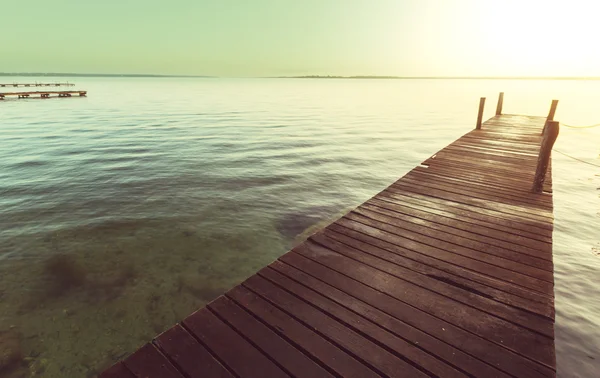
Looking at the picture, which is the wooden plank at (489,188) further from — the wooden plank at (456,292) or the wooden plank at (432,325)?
the wooden plank at (432,325)

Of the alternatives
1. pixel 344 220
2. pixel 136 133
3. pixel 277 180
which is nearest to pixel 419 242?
pixel 344 220

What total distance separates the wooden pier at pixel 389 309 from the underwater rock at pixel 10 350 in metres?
3.42

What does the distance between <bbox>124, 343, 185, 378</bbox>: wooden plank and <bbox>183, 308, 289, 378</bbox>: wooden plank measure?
37 centimetres

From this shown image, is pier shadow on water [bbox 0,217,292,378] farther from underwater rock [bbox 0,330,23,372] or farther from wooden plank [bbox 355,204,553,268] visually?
wooden plank [bbox 355,204,553,268]

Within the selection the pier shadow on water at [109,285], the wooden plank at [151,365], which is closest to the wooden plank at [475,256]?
the pier shadow on water at [109,285]

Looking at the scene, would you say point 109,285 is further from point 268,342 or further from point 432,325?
point 432,325

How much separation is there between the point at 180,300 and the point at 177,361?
12.0 ft

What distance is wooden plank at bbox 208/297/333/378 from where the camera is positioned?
2925mm

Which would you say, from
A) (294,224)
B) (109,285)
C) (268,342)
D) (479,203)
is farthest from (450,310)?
(109,285)

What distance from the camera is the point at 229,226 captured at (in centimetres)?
948

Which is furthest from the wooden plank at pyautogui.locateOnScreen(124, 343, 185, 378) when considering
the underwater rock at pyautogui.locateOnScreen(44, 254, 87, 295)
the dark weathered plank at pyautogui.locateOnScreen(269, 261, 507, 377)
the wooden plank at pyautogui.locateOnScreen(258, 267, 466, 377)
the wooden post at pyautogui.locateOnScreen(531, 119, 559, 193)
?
the wooden post at pyautogui.locateOnScreen(531, 119, 559, 193)

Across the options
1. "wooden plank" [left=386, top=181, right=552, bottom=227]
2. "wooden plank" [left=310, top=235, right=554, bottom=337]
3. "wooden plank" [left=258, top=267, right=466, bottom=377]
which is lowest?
"wooden plank" [left=258, top=267, right=466, bottom=377]

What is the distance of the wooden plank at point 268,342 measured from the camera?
2925 millimetres

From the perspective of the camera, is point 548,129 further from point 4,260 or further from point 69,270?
point 4,260
